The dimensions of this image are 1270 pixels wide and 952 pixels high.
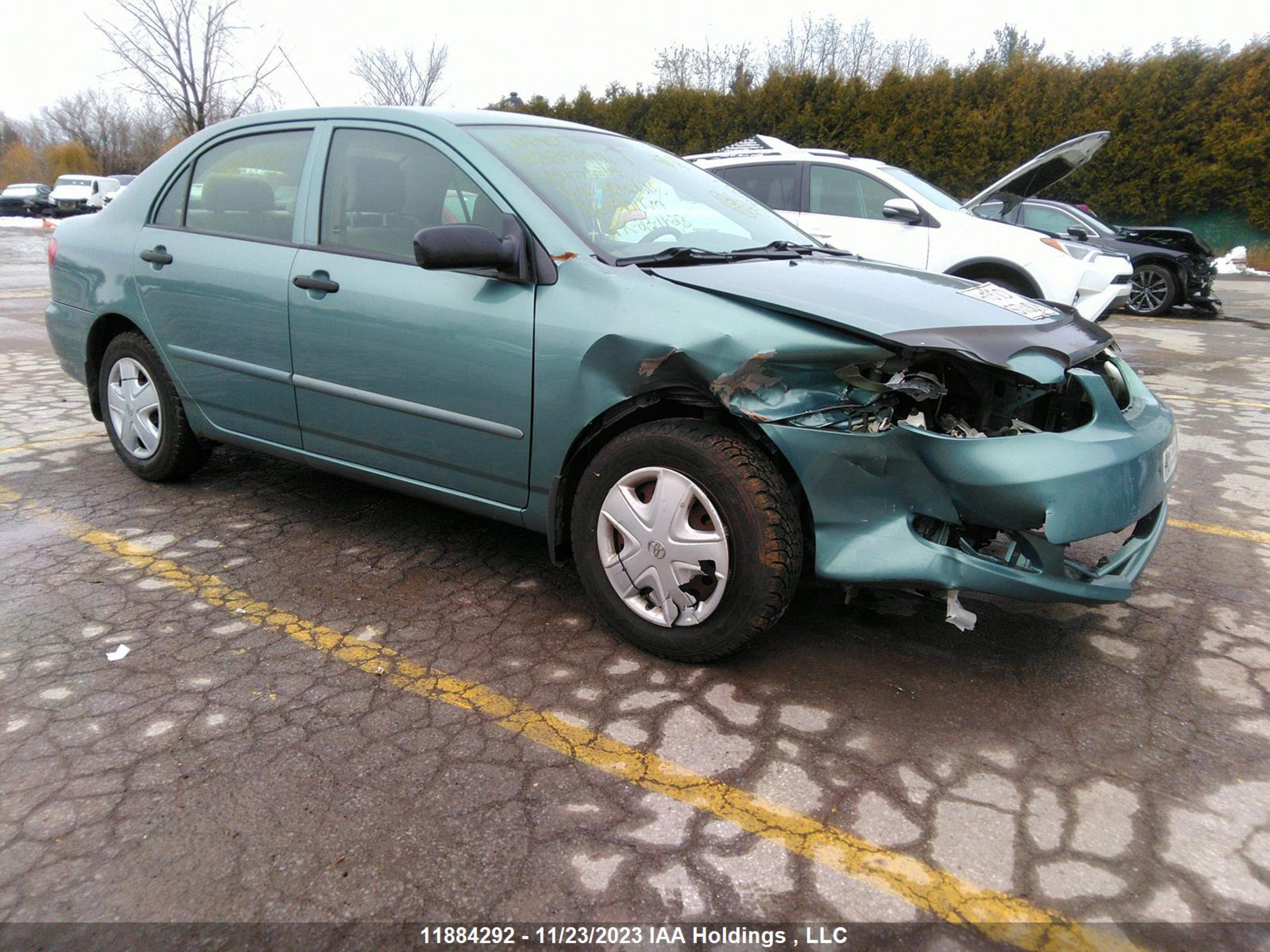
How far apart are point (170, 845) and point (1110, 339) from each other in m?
3.12

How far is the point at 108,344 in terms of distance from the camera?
4.27 m

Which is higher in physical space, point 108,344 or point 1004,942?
point 108,344

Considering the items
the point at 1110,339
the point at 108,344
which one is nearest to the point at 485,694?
the point at 1110,339

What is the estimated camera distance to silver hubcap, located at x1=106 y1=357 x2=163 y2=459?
4125 millimetres

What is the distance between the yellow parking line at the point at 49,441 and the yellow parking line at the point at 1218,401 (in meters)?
6.98

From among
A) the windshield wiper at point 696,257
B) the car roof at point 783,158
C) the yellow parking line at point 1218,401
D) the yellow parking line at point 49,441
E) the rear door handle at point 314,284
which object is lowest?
the yellow parking line at point 49,441

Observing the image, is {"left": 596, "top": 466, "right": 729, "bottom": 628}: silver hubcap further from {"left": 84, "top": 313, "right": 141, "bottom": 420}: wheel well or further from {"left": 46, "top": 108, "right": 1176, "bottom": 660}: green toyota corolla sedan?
{"left": 84, "top": 313, "right": 141, "bottom": 420}: wheel well

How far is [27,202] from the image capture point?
36844 mm

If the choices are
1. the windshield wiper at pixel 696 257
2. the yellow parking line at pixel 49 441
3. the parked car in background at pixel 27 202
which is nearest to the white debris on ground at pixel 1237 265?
the windshield wiper at pixel 696 257

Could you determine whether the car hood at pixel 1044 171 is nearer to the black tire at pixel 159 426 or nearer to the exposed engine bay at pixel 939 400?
the exposed engine bay at pixel 939 400

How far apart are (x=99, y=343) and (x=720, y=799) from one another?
378 cm

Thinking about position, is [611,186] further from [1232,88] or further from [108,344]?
[1232,88]

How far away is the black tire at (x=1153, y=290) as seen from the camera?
41.0 ft

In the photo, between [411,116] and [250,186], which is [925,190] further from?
[250,186]
